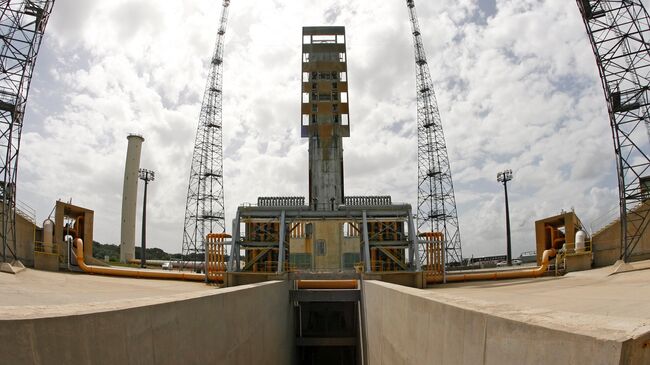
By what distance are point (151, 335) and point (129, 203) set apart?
187 ft

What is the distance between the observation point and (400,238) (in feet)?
106

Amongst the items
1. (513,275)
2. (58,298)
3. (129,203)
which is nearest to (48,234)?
(58,298)

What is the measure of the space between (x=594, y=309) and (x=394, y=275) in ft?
54.4

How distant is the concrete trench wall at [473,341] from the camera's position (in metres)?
3.43

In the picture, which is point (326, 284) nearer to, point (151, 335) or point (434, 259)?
point (434, 259)

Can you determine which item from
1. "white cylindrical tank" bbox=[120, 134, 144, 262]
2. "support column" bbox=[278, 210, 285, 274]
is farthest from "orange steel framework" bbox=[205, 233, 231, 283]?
"white cylindrical tank" bbox=[120, 134, 144, 262]

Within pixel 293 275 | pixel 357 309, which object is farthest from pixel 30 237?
pixel 357 309

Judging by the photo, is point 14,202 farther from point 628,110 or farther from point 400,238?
point 628,110

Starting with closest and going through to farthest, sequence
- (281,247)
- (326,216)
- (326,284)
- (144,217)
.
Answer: (326,284) → (281,247) → (326,216) → (144,217)

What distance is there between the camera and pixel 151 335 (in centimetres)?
650

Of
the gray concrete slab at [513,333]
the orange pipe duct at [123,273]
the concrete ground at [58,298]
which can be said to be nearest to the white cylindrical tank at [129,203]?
the orange pipe duct at [123,273]

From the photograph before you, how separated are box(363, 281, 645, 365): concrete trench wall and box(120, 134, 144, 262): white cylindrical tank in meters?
52.8

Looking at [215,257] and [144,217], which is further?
[144,217]

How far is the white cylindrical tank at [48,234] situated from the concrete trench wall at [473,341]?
25214mm
